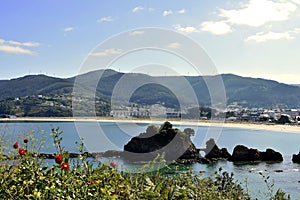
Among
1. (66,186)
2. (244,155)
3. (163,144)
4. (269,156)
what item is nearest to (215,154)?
(244,155)

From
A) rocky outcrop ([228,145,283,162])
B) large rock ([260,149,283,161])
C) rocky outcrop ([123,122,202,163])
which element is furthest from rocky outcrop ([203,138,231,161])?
large rock ([260,149,283,161])

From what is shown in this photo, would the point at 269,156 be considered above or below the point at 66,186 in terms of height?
below

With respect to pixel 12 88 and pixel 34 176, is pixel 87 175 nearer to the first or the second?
pixel 34 176

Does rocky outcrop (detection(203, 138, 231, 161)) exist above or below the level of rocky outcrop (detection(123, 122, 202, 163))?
below

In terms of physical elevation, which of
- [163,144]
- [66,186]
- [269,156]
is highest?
[66,186]

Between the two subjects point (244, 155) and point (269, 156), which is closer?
point (244, 155)

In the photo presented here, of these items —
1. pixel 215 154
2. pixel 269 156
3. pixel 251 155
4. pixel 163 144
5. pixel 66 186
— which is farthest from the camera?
pixel 215 154

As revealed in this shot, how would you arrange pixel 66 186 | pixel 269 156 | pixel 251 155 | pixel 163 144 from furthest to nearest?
pixel 269 156 → pixel 251 155 → pixel 163 144 → pixel 66 186

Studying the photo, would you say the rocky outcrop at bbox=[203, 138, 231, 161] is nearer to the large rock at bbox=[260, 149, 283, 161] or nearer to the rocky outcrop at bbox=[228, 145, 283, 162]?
the rocky outcrop at bbox=[228, 145, 283, 162]

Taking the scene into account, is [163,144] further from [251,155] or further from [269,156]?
[269,156]

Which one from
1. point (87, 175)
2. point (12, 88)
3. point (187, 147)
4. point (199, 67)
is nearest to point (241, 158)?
point (187, 147)

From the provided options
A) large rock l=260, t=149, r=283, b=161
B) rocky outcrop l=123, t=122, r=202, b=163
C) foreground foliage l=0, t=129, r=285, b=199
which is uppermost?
foreground foliage l=0, t=129, r=285, b=199

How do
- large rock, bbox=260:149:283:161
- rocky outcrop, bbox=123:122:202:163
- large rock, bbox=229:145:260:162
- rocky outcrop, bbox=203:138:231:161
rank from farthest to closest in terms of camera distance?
large rock, bbox=260:149:283:161, rocky outcrop, bbox=203:138:231:161, large rock, bbox=229:145:260:162, rocky outcrop, bbox=123:122:202:163

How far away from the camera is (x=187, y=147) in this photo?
117ft
